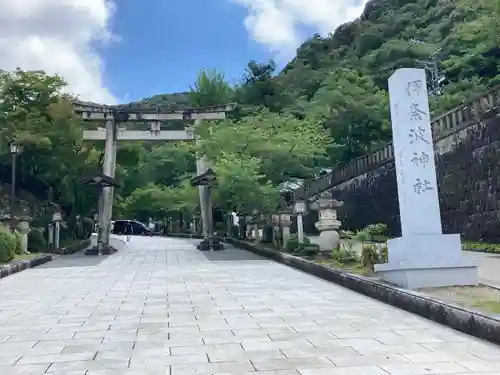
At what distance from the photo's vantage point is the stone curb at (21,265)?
11.6 metres

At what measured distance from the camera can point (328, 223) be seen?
1188 cm

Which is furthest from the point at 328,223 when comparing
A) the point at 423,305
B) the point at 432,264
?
the point at 423,305

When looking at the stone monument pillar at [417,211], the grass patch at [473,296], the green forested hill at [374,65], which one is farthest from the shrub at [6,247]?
the green forested hill at [374,65]

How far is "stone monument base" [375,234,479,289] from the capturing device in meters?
6.81

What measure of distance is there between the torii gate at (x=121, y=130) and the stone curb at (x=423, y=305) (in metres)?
12.1

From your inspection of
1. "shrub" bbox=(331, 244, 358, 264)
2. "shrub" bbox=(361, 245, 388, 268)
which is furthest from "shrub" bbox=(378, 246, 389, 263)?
"shrub" bbox=(331, 244, 358, 264)

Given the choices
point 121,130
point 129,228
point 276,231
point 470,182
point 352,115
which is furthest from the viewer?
point 129,228

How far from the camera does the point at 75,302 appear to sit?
302 inches

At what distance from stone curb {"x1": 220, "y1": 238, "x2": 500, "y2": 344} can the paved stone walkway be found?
13cm

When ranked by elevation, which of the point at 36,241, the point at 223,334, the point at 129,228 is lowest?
the point at 223,334

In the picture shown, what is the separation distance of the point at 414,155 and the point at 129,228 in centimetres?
3555

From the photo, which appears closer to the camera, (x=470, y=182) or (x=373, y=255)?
(x=373, y=255)

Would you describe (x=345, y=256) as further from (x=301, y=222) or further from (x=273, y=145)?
(x=273, y=145)

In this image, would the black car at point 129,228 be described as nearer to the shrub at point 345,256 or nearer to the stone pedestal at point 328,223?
the stone pedestal at point 328,223
